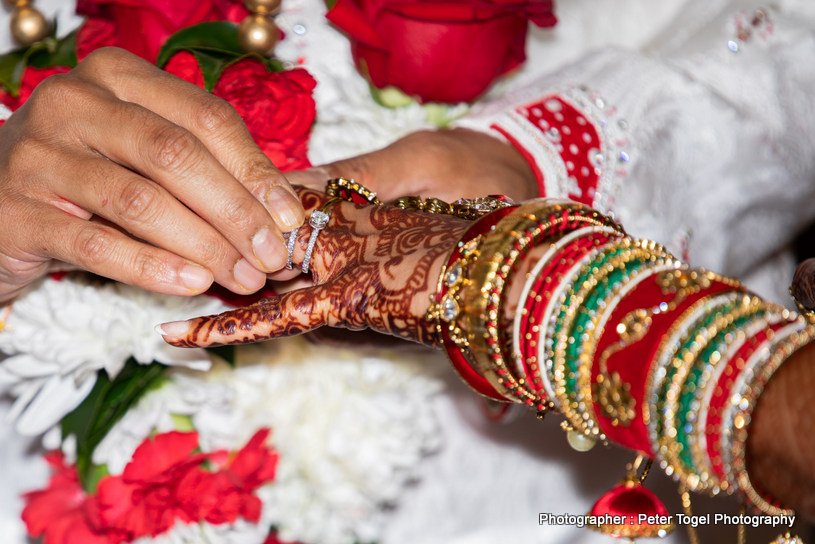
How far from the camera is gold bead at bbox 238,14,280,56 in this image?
775 mm

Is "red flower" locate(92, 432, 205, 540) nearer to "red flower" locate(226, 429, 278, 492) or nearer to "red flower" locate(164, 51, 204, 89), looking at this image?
"red flower" locate(226, 429, 278, 492)

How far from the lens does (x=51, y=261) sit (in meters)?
0.69

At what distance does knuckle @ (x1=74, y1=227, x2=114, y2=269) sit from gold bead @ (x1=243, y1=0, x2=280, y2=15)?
35cm

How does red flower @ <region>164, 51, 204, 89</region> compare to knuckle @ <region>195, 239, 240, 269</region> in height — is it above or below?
above

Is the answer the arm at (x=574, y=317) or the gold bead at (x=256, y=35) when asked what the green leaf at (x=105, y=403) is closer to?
the arm at (x=574, y=317)

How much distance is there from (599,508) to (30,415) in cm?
54

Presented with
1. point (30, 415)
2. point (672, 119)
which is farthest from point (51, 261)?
point (672, 119)

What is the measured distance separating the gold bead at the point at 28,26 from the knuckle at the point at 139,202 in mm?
333

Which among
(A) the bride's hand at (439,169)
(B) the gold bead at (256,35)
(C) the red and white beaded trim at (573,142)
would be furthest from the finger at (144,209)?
(C) the red and white beaded trim at (573,142)

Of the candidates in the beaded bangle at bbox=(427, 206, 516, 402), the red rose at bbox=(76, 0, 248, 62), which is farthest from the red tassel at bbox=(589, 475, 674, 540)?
the red rose at bbox=(76, 0, 248, 62)

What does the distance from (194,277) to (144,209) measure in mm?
60

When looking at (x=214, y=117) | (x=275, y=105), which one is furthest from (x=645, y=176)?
→ (x=214, y=117)

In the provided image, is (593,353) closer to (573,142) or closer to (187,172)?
(187,172)

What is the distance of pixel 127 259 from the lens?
0.56 m
